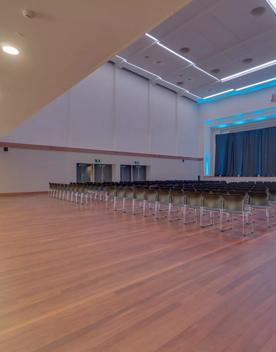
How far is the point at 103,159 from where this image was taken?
1702 cm

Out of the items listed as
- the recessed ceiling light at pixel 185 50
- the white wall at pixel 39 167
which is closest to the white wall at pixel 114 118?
the white wall at pixel 39 167

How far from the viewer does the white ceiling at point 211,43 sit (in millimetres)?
10156

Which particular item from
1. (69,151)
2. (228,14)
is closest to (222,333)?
(228,14)

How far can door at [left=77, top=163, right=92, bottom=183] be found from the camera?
16.6 meters

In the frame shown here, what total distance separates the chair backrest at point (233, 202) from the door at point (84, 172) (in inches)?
495

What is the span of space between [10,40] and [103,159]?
13.9 m

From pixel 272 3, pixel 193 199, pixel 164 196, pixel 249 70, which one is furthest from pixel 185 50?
pixel 193 199

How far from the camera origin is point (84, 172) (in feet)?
55.3

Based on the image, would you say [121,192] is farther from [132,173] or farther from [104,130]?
[132,173]

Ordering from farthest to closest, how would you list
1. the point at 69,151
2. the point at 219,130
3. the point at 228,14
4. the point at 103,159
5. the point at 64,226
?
the point at 219,130
the point at 103,159
the point at 69,151
the point at 228,14
the point at 64,226

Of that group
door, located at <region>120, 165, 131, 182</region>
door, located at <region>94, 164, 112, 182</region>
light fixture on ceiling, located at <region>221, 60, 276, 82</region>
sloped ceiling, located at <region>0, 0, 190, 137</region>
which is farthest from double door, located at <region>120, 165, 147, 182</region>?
sloped ceiling, located at <region>0, 0, 190, 137</region>

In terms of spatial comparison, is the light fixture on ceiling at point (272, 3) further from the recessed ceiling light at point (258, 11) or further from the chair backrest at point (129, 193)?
the chair backrest at point (129, 193)

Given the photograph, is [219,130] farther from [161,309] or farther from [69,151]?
[161,309]

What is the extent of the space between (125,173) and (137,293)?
16.1m
